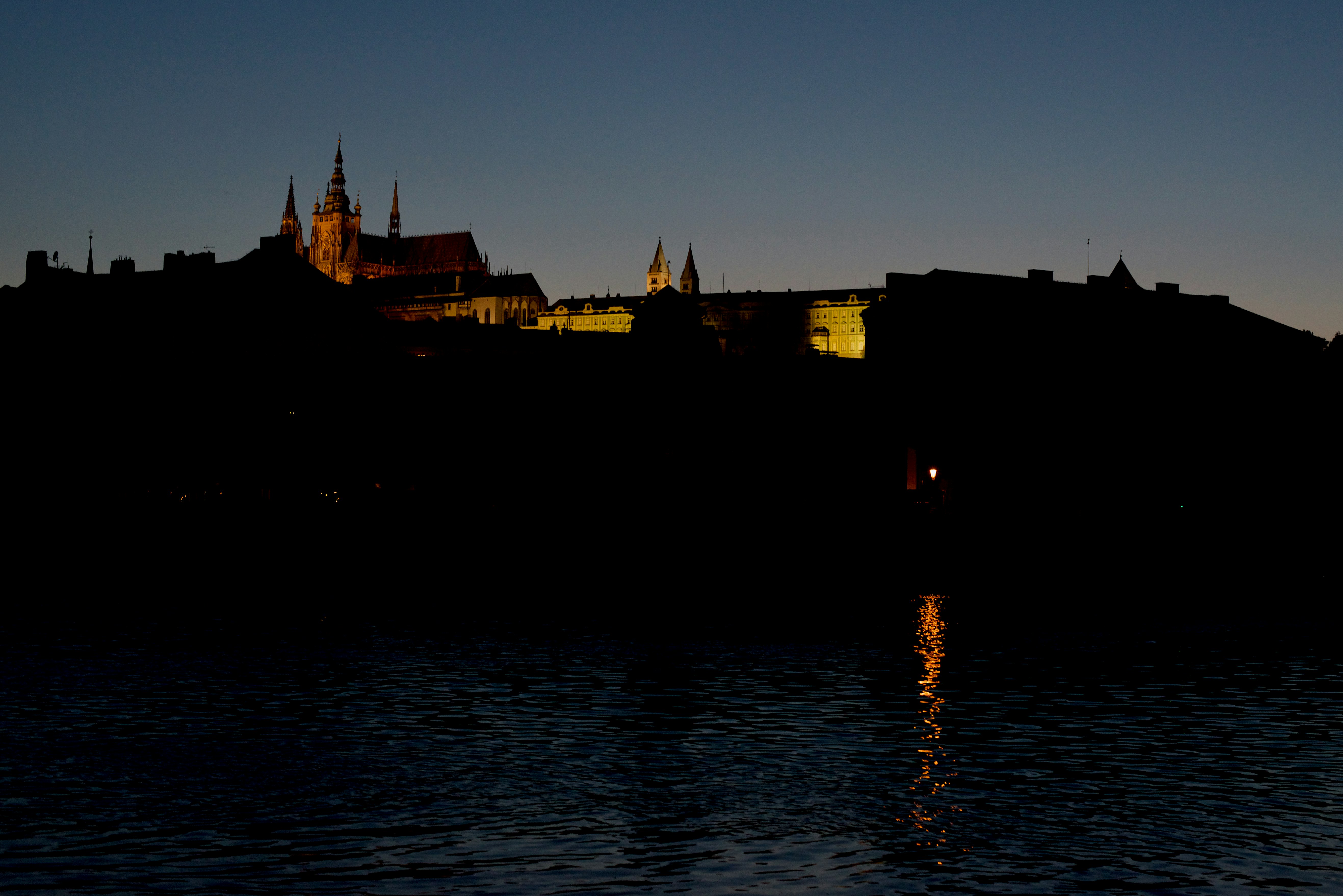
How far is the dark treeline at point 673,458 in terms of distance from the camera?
50.0 m

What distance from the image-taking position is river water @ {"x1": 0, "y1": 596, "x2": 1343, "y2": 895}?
576 inches

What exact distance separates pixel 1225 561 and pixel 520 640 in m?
35.6

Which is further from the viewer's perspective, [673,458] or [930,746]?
[673,458]

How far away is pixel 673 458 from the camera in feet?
314

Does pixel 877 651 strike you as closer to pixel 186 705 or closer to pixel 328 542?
pixel 186 705

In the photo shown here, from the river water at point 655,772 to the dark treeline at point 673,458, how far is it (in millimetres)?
9824

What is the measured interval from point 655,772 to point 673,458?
76.8m

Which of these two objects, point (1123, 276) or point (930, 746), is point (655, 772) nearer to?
point (930, 746)

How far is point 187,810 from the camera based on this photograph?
1666 cm

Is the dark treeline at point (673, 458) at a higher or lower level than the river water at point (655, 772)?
higher

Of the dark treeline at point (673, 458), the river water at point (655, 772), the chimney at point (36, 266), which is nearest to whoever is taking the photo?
the river water at point (655, 772)

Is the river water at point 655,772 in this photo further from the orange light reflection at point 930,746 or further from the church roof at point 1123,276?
the church roof at point 1123,276

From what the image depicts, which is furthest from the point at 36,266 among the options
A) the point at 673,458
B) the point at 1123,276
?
the point at 1123,276

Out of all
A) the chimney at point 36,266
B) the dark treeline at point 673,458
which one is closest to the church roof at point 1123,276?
the dark treeline at point 673,458
